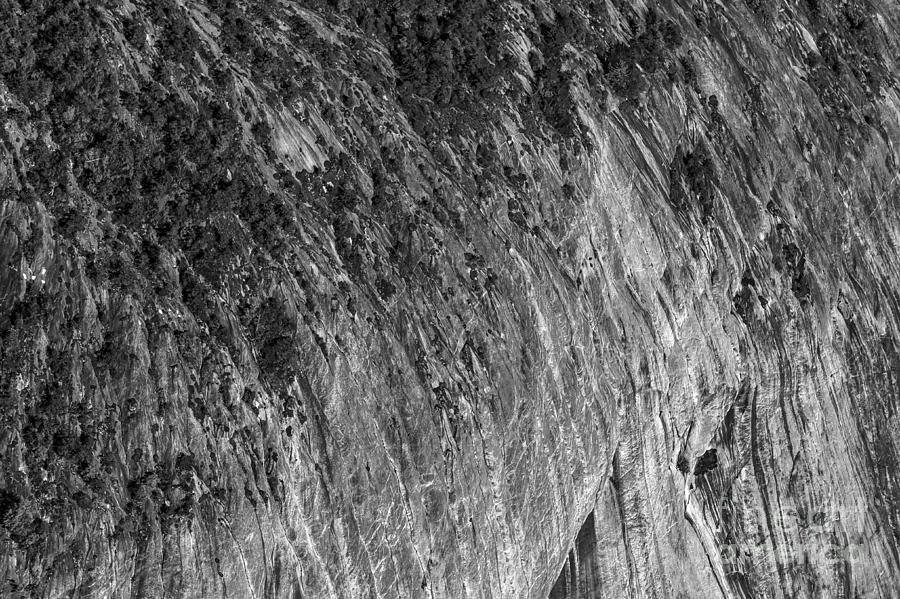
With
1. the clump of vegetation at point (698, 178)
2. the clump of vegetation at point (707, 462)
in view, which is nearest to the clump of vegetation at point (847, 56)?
the clump of vegetation at point (698, 178)

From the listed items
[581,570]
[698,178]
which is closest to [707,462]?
[581,570]

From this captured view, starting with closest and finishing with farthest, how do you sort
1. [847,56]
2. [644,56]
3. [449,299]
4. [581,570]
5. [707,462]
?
[449,299] < [644,56] < [581,570] < [707,462] < [847,56]

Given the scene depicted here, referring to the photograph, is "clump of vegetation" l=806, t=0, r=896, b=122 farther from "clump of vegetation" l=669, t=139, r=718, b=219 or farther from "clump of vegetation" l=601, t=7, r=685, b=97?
"clump of vegetation" l=601, t=7, r=685, b=97

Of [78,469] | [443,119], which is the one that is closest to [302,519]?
[78,469]

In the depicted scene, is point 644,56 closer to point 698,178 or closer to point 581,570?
point 698,178

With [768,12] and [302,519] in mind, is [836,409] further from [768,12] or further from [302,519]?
[302,519]

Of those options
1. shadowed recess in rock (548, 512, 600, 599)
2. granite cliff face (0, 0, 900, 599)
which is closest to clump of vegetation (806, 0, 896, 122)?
granite cliff face (0, 0, 900, 599)

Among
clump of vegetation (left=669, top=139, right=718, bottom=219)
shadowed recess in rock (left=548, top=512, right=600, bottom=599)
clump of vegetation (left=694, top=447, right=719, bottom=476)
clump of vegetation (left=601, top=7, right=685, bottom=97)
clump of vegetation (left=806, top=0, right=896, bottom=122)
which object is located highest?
clump of vegetation (left=806, top=0, right=896, bottom=122)

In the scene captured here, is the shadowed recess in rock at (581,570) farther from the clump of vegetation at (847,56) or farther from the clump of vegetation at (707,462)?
the clump of vegetation at (847,56)

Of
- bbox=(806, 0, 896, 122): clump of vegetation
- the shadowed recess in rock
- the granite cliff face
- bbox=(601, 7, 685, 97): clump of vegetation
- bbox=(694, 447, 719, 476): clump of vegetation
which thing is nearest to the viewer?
the granite cliff face
